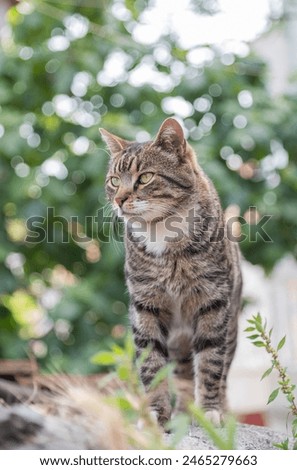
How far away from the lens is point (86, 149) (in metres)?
1.91

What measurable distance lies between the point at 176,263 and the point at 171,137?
196 millimetres

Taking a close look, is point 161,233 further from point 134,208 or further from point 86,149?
point 86,149

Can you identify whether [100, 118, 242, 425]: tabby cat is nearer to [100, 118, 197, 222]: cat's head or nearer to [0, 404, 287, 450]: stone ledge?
[100, 118, 197, 222]: cat's head

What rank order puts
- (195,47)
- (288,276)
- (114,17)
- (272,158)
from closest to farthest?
(195,47) → (272,158) → (114,17) → (288,276)

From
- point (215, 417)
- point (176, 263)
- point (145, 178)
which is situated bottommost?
point (215, 417)

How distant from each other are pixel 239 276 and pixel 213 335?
0.16 m

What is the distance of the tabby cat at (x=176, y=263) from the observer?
0.97 metres

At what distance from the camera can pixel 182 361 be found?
112cm

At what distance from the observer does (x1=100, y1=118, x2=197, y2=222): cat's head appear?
97 cm

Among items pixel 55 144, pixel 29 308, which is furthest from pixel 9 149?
pixel 29 308

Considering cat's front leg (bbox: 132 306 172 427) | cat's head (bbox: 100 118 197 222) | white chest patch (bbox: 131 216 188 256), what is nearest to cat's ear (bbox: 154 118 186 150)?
cat's head (bbox: 100 118 197 222)

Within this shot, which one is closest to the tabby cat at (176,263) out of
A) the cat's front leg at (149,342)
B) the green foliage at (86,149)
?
the cat's front leg at (149,342)

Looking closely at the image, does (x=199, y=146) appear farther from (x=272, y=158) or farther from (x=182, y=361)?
(x=182, y=361)

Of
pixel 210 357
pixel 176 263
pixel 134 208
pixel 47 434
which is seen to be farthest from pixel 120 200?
pixel 47 434
